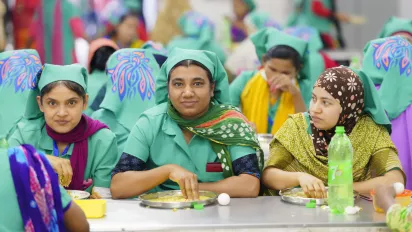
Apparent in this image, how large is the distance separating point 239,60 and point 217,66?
14.4ft

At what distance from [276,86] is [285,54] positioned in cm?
25

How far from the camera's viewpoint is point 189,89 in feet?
11.3

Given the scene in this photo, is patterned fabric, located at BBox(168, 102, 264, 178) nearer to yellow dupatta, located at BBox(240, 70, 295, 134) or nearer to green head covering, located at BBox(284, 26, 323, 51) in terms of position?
yellow dupatta, located at BBox(240, 70, 295, 134)

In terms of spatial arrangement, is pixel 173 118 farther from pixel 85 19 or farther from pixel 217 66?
pixel 85 19

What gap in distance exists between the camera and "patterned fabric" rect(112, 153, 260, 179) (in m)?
3.36

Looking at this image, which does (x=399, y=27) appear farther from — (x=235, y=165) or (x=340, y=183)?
(x=340, y=183)

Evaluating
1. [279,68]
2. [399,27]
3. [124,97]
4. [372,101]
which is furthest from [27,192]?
[399,27]

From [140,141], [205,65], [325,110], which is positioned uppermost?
[205,65]

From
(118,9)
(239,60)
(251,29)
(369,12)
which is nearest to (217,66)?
(239,60)

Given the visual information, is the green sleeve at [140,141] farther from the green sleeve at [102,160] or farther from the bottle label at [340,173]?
the bottle label at [340,173]

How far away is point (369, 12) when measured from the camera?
11.5 metres

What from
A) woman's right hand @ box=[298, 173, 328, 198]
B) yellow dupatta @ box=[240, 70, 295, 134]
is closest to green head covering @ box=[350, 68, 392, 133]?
woman's right hand @ box=[298, 173, 328, 198]

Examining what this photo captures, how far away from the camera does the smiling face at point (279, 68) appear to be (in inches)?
200

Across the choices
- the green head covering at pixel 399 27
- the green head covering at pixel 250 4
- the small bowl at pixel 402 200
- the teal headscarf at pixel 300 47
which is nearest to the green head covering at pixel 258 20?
the green head covering at pixel 250 4
